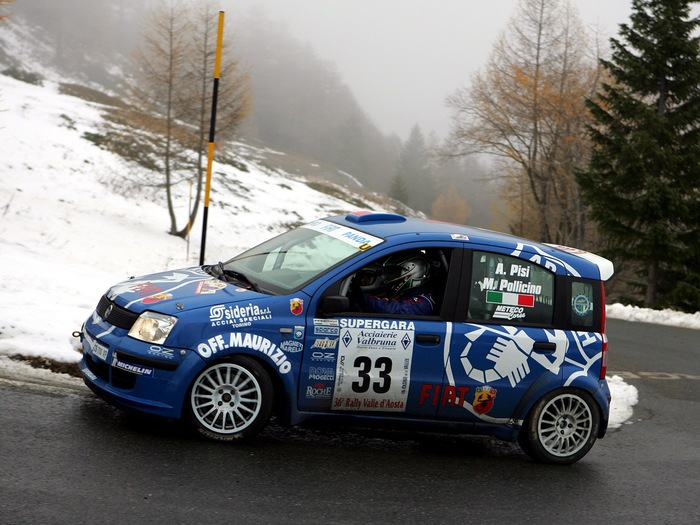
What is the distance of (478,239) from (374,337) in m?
1.24

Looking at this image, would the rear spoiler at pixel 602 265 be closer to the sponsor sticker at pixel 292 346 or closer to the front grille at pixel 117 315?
the sponsor sticker at pixel 292 346

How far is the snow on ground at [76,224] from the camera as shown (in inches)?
336

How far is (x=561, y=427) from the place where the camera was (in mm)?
6340

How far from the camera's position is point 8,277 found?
402 inches

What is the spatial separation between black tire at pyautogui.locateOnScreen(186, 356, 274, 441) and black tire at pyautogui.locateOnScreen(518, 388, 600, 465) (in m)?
2.21

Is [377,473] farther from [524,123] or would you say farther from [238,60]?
[524,123]

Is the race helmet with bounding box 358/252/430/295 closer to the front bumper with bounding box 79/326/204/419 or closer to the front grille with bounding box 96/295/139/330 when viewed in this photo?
the front bumper with bounding box 79/326/204/419

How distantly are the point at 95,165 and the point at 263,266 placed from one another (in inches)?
1325

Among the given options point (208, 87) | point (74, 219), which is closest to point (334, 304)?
point (74, 219)

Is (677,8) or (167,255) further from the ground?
(677,8)

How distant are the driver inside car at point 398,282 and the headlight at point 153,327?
1.49 metres

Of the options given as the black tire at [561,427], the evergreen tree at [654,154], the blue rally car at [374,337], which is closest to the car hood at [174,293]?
the blue rally car at [374,337]

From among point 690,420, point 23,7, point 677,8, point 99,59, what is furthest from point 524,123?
point 23,7

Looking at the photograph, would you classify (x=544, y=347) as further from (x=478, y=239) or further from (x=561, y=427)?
(x=478, y=239)
